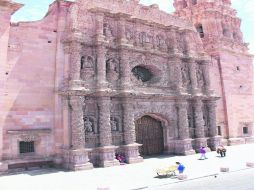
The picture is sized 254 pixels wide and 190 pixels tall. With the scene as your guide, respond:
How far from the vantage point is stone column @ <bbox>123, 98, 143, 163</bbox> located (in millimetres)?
19562

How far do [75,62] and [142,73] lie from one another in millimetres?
6721

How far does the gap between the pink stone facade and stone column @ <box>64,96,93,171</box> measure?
0.06m

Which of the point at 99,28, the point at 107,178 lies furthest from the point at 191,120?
the point at 107,178

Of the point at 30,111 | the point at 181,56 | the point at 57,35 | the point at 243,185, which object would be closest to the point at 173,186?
the point at 243,185

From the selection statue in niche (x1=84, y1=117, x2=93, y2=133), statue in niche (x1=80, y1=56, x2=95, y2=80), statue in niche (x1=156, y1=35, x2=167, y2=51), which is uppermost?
statue in niche (x1=156, y1=35, x2=167, y2=51)

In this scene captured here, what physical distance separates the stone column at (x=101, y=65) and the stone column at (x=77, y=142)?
1.98m

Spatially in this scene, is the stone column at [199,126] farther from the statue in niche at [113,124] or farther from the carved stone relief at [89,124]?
the carved stone relief at [89,124]

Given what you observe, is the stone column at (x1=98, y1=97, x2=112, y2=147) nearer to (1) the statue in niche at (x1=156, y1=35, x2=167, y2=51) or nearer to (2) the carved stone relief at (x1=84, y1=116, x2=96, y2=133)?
(2) the carved stone relief at (x1=84, y1=116, x2=96, y2=133)

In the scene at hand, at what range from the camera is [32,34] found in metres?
18.7

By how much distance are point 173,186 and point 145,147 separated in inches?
414

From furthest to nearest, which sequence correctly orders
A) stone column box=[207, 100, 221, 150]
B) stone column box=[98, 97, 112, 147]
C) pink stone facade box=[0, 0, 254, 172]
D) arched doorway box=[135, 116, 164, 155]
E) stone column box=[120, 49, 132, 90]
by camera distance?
1. stone column box=[207, 100, 221, 150]
2. arched doorway box=[135, 116, 164, 155]
3. stone column box=[120, 49, 132, 90]
4. stone column box=[98, 97, 112, 147]
5. pink stone facade box=[0, 0, 254, 172]

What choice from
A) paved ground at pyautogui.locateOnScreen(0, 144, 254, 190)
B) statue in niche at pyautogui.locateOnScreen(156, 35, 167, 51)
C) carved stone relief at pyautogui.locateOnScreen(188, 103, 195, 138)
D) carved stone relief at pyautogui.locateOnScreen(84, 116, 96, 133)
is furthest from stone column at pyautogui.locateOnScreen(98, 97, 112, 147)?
carved stone relief at pyautogui.locateOnScreen(188, 103, 195, 138)

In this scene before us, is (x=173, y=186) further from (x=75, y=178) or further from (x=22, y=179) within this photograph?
(x=22, y=179)

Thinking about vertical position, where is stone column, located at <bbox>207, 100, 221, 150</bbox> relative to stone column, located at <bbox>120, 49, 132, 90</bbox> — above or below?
below
